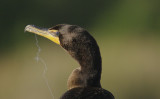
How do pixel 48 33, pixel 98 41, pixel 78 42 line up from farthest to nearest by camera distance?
1. pixel 98 41
2. pixel 48 33
3. pixel 78 42

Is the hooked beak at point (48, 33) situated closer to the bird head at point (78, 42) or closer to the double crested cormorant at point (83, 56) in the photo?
the bird head at point (78, 42)

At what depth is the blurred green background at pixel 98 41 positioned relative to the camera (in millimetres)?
10041

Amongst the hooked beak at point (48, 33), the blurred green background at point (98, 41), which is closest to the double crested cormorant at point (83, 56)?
the hooked beak at point (48, 33)

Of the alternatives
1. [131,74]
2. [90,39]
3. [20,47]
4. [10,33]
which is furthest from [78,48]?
[10,33]

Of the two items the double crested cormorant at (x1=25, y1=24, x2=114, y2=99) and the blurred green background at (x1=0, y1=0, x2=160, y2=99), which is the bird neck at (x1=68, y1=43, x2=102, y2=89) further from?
the blurred green background at (x1=0, y1=0, x2=160, y2=99)

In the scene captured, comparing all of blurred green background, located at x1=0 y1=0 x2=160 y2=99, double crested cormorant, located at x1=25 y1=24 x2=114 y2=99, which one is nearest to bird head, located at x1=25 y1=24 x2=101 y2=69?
double crested cormorant, located at x1=25 y1=24 x2=114 y2=99

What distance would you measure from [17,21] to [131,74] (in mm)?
3963

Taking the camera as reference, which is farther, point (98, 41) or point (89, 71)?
point (98, 41)

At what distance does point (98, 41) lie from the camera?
12328 millimetres

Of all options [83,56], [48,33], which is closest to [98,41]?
[48,33]

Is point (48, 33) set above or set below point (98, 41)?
above

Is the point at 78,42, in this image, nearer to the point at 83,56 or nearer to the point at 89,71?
the point at 83,56

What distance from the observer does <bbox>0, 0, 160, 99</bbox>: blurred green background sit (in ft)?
32.9

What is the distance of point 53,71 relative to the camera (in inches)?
411
